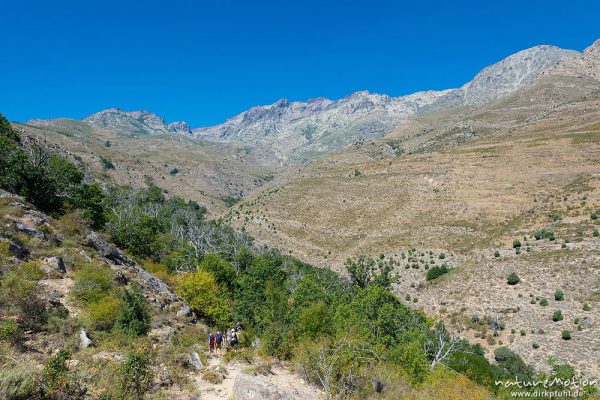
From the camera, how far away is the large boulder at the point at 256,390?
14759mm

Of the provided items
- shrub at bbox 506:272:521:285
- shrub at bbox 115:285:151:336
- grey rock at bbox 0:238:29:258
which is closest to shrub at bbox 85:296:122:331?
shrub at bbox 115:285:151:336

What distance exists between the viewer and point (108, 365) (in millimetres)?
14789

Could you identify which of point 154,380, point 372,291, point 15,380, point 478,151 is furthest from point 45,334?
point 478,151

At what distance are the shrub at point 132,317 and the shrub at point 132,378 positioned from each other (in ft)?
20.1

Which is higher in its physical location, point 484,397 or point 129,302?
point 129,302

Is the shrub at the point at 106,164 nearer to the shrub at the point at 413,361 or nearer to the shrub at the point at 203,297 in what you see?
the shrub at the point at 203,297

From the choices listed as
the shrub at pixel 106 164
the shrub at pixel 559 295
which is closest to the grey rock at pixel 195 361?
the shrub at pixel 559 295

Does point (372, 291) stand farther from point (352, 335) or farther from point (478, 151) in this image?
point (478, 151)

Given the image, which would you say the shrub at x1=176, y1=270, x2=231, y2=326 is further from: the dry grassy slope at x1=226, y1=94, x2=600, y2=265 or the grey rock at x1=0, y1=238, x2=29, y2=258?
the dry grassy slope at x1=226, y1=94, x2=600, y2=265

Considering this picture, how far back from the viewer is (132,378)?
43.3ft

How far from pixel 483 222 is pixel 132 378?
237 feet

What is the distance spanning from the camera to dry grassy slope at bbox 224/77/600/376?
126 feet

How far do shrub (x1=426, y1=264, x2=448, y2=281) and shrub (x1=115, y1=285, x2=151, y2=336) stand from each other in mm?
43630

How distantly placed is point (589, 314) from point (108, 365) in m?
42.0
